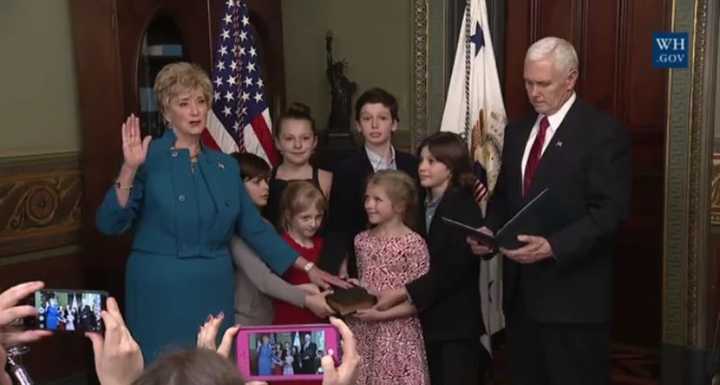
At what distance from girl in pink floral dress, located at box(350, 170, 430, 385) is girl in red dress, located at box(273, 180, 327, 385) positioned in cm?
17

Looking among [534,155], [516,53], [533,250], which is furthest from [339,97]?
[533,250]

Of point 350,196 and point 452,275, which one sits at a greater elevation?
point 350,196

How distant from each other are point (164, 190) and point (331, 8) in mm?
2748

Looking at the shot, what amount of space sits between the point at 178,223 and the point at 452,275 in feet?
3.00

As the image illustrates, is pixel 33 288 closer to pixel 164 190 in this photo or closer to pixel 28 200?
pixel 164 190

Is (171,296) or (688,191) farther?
(688,191)

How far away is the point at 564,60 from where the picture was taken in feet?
8.52

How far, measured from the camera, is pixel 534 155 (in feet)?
8.85

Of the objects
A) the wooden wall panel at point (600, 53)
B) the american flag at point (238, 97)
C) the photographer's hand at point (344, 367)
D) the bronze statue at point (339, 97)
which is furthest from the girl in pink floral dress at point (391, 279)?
the bronze statue at point (339, 97)

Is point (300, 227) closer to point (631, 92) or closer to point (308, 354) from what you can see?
point (308, 354)

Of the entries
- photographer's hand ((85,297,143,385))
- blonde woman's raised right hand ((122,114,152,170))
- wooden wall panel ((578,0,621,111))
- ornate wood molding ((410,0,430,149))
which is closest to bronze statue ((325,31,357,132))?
ornate wood molding ((410,0,430,149))

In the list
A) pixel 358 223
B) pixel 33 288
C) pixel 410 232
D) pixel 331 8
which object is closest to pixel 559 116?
pixel 410 232

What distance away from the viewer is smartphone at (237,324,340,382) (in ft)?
5.21

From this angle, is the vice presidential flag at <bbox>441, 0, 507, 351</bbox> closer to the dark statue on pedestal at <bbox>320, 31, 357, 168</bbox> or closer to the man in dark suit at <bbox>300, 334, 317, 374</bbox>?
the dark statue on pedestal at <bbox>320, 31, 357, 168</bbox>
